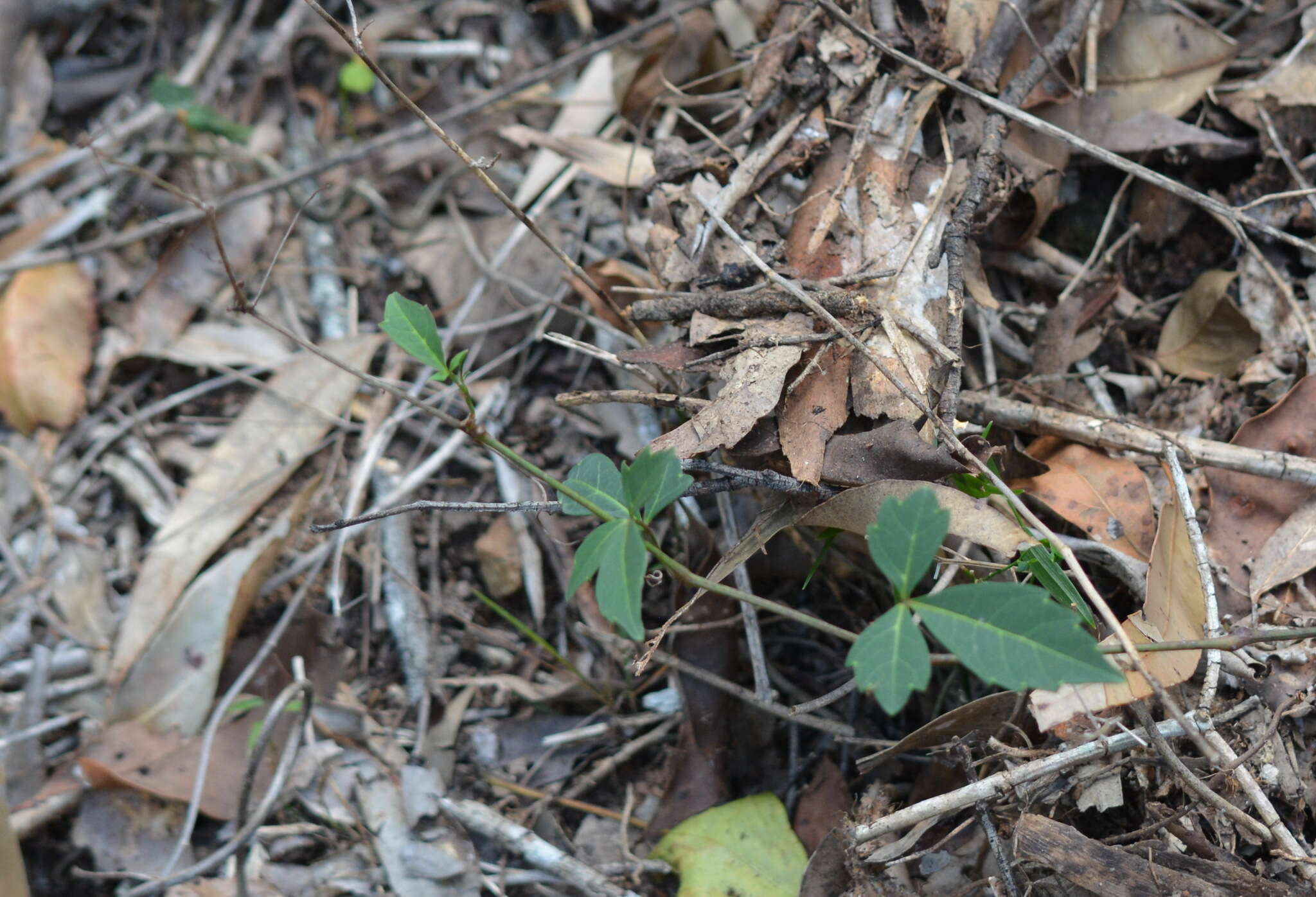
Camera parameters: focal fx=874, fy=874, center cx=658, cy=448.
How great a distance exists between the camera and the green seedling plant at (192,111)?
2598 mm

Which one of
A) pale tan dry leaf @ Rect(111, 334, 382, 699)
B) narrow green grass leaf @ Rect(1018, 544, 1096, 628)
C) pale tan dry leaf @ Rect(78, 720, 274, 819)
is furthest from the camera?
pale tan dry leaf @ Rect(111, 334, 382, 699)

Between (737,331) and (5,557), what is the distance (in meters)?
2.10

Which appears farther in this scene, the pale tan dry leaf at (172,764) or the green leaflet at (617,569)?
the pale tan dry leaf at (172,764)

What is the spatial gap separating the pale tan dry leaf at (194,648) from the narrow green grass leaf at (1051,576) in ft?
5.73

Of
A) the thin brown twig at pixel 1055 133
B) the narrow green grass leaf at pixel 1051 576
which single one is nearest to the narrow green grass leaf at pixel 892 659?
the narrow green grass leaf at pixel 1051 576

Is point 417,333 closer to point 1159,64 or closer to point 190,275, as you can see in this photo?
point 190,275

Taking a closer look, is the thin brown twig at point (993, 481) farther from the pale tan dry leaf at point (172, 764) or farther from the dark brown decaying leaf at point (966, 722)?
the pale tan dry leaf at point (172, 764)

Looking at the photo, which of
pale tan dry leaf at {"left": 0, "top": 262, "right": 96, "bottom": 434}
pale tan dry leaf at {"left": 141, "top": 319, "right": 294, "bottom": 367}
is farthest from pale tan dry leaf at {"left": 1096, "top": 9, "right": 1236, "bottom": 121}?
pale tan dry leaf at {"left": 0, "top": 262, "right": 96, "bottom": 434}

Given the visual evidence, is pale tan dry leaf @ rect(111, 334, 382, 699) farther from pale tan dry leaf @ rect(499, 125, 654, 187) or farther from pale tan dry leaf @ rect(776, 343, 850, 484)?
pale tan dry leaf @ rect(776, 343, 850, 484)

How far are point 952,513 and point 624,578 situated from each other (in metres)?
0.60

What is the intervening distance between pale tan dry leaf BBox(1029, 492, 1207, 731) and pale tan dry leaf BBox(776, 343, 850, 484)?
1.71 ft

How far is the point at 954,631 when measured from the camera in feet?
3.50

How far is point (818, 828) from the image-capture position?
5.58 ft

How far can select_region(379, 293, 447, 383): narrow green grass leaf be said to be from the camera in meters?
1.33
